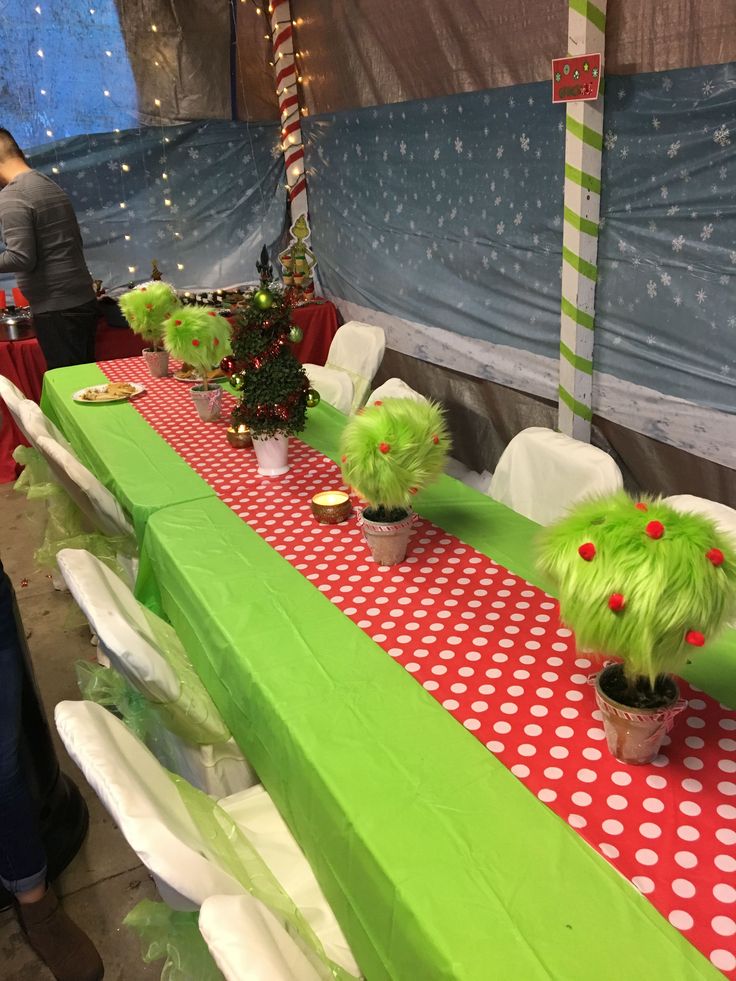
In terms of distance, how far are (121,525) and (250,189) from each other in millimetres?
3338

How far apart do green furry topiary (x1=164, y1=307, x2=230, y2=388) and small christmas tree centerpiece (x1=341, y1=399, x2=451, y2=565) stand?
105 centimetres

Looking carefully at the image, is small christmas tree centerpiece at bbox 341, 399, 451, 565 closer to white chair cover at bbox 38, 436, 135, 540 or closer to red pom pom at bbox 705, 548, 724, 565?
red pom pom at bbox 705, 548, 724, 565

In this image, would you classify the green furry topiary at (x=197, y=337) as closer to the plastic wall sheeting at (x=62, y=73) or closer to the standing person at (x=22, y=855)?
the standing person at (x=22, y=855)

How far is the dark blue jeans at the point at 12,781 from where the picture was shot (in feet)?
4.58

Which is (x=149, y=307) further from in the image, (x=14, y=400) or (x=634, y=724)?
(x=634, y=724)

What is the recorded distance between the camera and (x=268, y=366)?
178 cm

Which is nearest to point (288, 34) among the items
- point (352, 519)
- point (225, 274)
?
point (225, 274)

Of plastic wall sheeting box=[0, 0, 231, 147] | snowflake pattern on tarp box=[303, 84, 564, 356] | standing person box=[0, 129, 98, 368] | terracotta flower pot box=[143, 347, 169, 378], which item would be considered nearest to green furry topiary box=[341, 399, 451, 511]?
snowflake pattern on tarp box=[303, 84, 564, 356]

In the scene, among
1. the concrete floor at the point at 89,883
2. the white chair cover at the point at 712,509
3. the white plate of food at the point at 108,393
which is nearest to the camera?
the white chair cover at the point at 712,509

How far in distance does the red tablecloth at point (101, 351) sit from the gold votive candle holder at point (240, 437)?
1440mm

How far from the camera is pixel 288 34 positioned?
13.8 ft

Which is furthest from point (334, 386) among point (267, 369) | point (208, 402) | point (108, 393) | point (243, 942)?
point (243, 942)

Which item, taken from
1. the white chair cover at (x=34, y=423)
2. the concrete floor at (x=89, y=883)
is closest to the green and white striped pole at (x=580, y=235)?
the white chair cover at (x=34, y=423)

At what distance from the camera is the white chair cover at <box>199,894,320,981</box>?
676 millimetres
